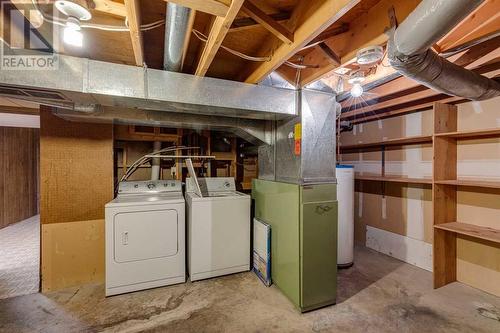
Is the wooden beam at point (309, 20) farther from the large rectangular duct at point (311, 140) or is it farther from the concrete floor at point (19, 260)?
the concrete floor at point (19, 260)

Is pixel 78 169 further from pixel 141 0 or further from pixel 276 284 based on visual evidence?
pixel 276 284

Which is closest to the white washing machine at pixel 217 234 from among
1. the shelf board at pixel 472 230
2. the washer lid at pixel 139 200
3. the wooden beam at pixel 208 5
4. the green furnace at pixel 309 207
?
the washer lid at pixel 139 200

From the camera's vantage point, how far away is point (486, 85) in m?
1.79

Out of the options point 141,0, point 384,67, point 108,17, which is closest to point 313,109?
point 384,67

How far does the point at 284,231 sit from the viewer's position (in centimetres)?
229

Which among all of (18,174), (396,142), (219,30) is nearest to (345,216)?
(396,142)

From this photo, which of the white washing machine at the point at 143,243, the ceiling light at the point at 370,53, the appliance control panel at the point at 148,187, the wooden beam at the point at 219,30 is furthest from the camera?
the appliance control panel at the point at 148,187


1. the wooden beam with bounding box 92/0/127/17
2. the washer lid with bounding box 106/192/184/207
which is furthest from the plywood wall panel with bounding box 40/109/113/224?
the wooden beam with bounding box 92/0/127/17

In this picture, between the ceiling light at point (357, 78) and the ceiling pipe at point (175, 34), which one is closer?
the ceiling pipe at point (175, 34)

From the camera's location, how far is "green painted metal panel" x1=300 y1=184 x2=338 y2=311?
2037 millimetres

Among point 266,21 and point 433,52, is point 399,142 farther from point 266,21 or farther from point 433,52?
point 266,21

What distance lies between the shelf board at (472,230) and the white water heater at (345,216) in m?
0.89

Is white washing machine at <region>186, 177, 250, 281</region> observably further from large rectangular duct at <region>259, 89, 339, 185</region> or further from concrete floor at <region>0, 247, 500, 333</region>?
large rectangular duct at <region>259, 89, 339, 185</region>

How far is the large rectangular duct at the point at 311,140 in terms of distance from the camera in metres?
2.11
